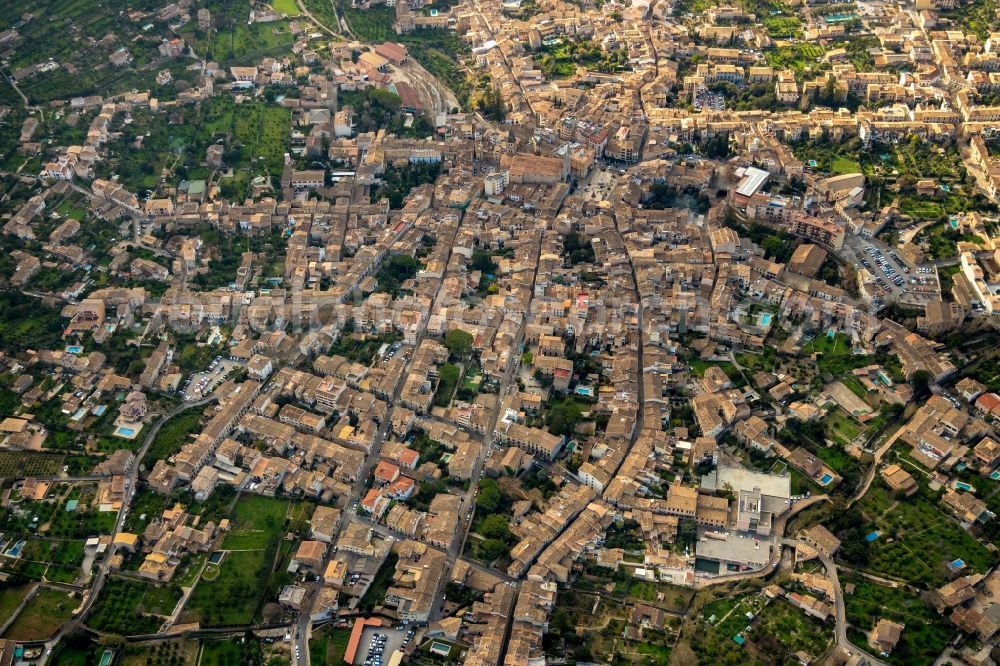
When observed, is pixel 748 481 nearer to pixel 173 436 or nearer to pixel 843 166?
pixel 173 436

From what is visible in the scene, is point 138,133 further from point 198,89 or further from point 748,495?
point 748,495

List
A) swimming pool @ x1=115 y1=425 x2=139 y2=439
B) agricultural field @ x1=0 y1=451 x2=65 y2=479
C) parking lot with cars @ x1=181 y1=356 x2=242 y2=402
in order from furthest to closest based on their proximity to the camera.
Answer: parking lot with cars @ x1=181 y1=356 x2=242 y2=402, swimming pool @ x1=115 y1=425 x2=139 y2=439, agricultural field @ x1=0 y1=451 x2=65 y2=479

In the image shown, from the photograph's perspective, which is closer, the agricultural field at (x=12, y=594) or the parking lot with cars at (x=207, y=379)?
the agricultural field at (x=12, y=594)

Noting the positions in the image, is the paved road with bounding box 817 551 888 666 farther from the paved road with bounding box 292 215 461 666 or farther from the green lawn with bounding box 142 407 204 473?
the green lawn with bounding box 142 407 204 473

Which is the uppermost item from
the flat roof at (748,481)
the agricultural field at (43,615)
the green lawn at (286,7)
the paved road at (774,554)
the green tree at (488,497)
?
the green lawn at (286,7)

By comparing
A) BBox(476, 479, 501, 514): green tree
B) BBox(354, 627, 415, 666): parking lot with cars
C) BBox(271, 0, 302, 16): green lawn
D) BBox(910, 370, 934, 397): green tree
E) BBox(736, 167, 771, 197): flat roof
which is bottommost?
BBox(354, 627, 415, 666): parking lot with cars

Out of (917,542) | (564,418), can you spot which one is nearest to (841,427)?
(917,542)

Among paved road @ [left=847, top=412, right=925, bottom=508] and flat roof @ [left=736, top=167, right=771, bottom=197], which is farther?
flat roof @ [left=736, top=167, right=771, bottom=197]

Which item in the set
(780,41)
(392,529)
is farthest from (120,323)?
(780,41)

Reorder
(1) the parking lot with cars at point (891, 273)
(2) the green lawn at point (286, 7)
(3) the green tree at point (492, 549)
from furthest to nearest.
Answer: (2) the green lawn at point (286, 7)
(1) the parking lot with cars at point (891, 273)
(3) the green tree at point (492, 549)

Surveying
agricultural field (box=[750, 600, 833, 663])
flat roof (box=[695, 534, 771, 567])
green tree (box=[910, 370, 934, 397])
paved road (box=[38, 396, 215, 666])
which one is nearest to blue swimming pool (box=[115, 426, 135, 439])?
paved road (box=[38, 396, 215, 666])

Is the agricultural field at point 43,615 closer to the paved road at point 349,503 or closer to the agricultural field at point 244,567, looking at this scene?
the agricultural field at point 244,567

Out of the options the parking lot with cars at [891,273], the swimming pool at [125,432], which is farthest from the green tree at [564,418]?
the swimming pool at [125,432]
